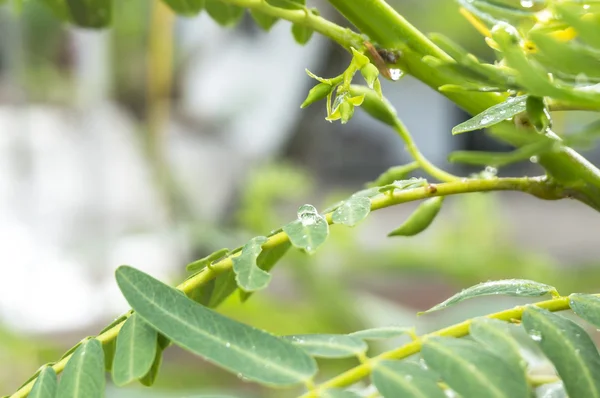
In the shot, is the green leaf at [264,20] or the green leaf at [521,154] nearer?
the green leaf at [521,154]

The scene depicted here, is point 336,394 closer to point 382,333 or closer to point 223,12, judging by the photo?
point 382,333

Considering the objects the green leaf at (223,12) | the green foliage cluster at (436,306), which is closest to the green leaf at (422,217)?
the green foliage cluster at (436,306)

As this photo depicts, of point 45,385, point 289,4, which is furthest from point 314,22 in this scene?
point 45,385

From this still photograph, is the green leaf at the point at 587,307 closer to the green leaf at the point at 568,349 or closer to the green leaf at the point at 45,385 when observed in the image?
the green leaf at the point at 568,349

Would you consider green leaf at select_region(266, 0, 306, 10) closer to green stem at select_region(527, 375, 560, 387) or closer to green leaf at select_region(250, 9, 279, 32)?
green leaf at select_region(250, 9, 279, 32)

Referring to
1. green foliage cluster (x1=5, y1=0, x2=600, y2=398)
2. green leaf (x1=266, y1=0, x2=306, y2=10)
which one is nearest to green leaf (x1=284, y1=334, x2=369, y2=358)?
green foliage cluster (x1=5, y1=0, x2=600, y2=398)

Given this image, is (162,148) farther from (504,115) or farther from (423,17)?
(504,115)
